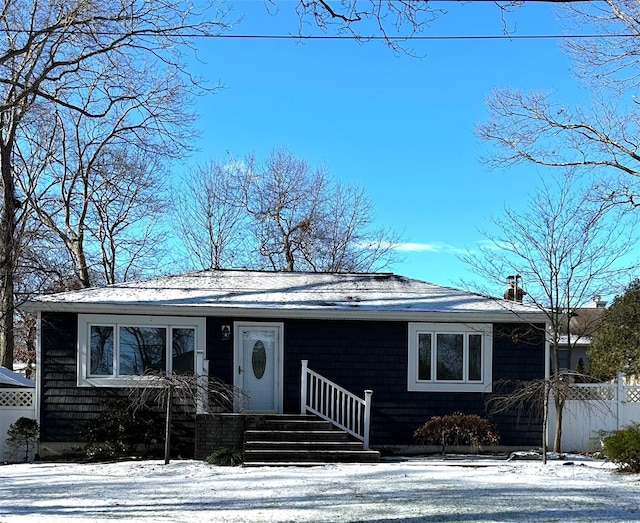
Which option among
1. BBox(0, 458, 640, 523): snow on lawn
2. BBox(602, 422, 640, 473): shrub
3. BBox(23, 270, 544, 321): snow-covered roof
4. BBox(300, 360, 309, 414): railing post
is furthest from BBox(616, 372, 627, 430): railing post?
BBox(300, 360, 309, 414): railing post

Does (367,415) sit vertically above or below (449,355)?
below

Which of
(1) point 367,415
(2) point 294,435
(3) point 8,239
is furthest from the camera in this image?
(3) point 8,239

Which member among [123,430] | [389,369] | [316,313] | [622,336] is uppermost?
[316,313]

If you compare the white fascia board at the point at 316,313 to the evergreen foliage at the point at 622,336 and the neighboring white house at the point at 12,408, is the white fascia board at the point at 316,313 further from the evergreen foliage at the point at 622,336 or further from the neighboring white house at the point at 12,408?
the evergreen foliage at the point at 622,336

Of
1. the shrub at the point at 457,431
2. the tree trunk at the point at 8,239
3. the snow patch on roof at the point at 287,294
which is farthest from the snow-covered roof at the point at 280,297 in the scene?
the tree trunk at the point at 8,239

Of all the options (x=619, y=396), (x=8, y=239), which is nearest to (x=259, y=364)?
(x=8, y=239)

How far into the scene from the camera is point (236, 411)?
13.7 meters

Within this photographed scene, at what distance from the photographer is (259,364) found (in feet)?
46.0

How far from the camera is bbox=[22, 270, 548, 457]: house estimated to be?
13617 millimetres

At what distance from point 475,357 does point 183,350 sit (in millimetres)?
6019

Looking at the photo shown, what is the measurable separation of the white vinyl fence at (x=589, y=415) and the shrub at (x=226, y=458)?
260 inches

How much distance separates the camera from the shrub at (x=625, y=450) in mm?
10391

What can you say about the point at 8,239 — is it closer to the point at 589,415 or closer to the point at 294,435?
the point at 294,435

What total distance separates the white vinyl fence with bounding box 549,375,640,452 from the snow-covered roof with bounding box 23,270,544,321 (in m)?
2.21
